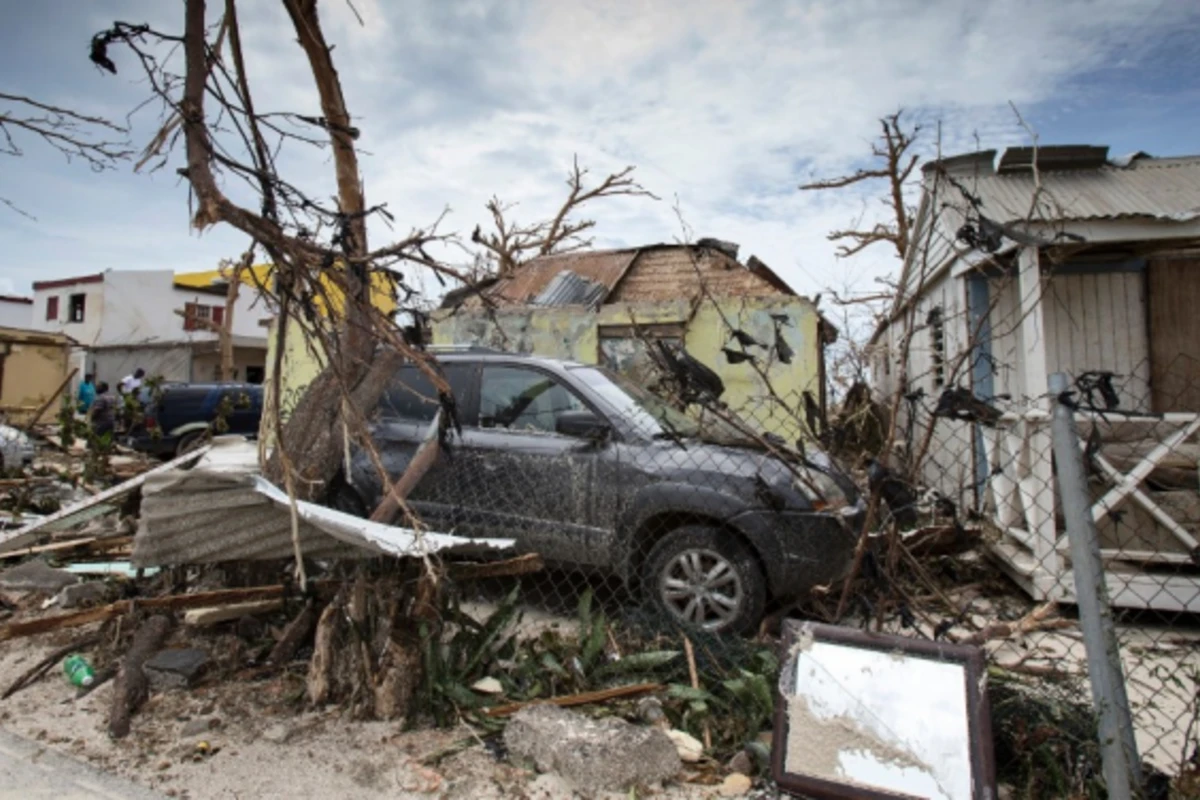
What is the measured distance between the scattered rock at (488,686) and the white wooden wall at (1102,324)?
649 centimetres

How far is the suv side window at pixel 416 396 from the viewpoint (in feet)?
18.2

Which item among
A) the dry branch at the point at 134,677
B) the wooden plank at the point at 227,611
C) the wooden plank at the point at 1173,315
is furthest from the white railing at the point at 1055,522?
the dry branch at the point at 134,677

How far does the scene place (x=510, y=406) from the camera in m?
5.36

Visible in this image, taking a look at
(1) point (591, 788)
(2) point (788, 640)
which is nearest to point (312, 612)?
(1) point (591, 788)

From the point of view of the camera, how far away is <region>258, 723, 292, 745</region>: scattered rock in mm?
3066

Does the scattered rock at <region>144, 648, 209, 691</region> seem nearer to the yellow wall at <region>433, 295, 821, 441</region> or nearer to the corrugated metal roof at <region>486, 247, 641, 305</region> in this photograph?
the yellow wall at <region>433, 295, 821, 441</region>

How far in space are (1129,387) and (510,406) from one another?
20.1 ft

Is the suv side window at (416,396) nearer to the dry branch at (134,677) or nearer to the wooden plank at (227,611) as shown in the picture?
the wooden plank at (227,611)

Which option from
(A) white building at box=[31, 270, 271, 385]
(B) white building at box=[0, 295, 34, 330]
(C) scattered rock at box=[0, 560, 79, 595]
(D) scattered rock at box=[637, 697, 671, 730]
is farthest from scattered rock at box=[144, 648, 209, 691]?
(B) white building at box=[0, 295, 34, 330]

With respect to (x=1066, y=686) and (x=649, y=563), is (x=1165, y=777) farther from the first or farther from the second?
(x=649, y=563)

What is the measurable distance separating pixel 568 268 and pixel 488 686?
35.7 feet

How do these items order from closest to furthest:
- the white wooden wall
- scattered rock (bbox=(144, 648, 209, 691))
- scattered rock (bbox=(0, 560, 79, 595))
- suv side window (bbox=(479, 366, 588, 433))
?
scattered rock (bbox=(144, 648, 209, 691)) → scattered rock (bbox=(0, 560, 79, 595)) → suv side window (bbox=(479, 366, 588, 433)) → the white wooden wall

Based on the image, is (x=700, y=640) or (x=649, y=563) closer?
(x=700, y=640)

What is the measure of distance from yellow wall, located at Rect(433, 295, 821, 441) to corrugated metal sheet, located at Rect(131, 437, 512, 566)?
5.84 meters
